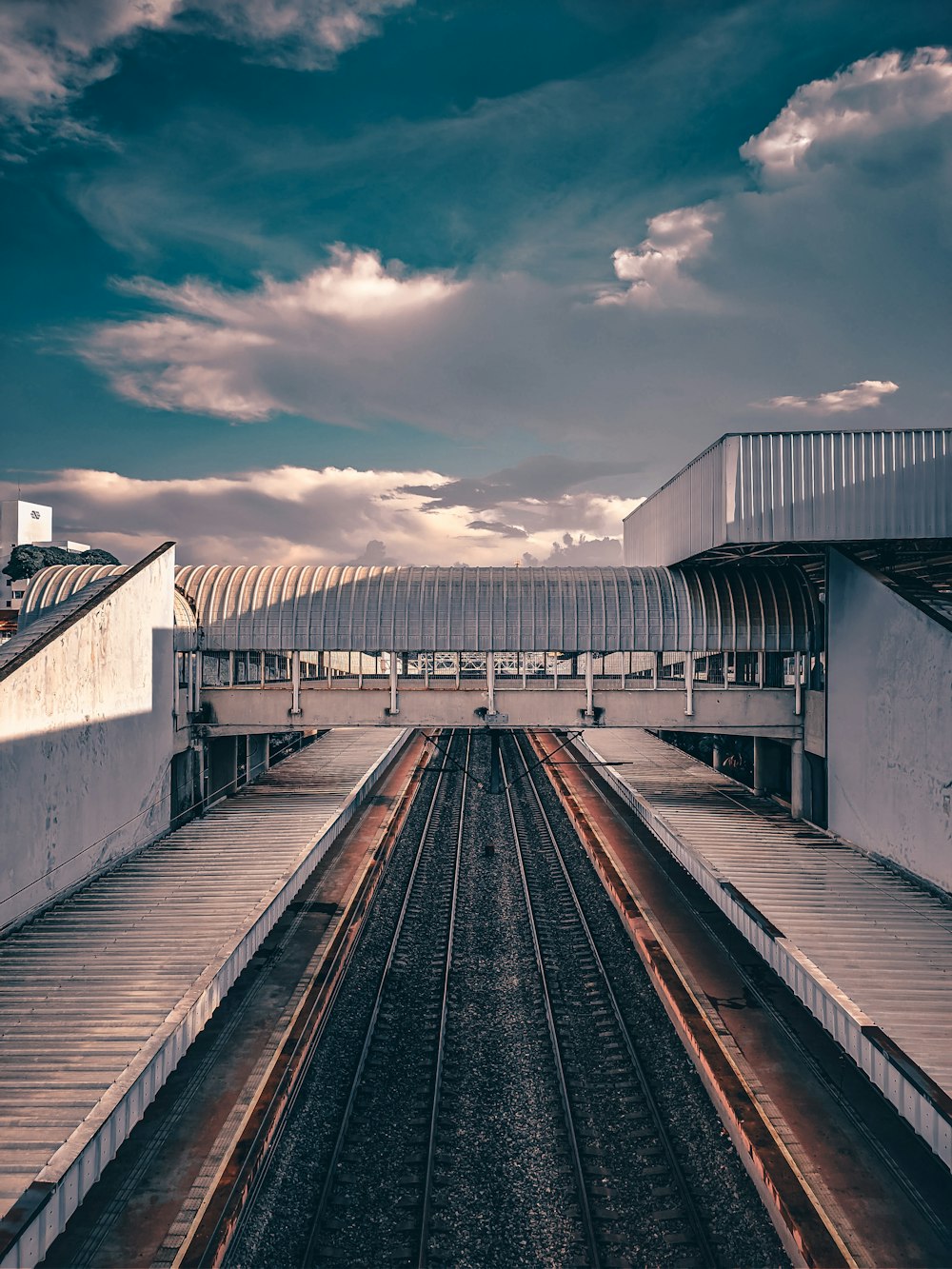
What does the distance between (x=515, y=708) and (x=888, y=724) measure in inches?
431

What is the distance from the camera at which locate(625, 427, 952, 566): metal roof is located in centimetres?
1856

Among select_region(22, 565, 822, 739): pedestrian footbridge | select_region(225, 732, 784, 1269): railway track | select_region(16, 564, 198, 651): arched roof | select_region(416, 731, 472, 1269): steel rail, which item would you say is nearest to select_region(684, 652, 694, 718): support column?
→ select_region(22, 565, 822, 739): pedestrian footbridge

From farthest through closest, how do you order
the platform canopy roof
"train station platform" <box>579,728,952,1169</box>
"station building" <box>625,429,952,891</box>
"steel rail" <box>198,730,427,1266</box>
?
the platform canopy roof
"station building" <box>625,429,952,891</box>
"train station platform" <box>579,728,952,1169</box>
"steel rail" <box>198,730,427,1266</box>

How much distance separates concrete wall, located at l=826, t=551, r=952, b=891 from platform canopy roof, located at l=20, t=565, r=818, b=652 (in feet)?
8.80

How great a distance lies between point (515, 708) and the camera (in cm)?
2347

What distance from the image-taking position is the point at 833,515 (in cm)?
1880

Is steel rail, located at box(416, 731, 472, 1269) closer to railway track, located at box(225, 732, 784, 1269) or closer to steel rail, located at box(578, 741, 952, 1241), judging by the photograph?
railway track, located at box(225, 732, 784, 1269)

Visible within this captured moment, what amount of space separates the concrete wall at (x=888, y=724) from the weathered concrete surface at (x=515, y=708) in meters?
2.62

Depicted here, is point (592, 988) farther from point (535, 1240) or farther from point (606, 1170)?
point (535, 1240)

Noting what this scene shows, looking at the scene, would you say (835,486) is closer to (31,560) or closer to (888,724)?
(888,724)

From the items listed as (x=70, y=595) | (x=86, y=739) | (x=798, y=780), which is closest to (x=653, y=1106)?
(x=86, y=739)

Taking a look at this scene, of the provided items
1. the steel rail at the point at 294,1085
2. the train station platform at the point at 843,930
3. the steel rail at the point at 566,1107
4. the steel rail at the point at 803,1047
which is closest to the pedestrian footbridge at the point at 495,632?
the train station platform at the point at 843,930

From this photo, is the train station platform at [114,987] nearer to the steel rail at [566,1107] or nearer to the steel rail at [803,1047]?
the steel rail at [566,1107]

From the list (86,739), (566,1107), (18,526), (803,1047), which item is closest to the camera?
(566,1107)
